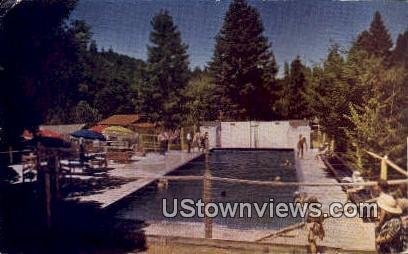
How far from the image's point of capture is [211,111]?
5035 millimetres

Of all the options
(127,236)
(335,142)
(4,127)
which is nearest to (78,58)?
(4,127)

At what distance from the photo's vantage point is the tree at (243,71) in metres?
4.88

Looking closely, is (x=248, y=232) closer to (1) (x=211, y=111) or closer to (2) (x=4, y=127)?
(1) (x=211, y=111)

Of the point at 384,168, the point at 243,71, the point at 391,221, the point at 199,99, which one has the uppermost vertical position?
the point at 243,71

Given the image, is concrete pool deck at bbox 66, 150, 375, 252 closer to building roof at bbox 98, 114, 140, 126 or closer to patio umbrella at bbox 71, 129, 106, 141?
patio umbrella at bbox 71, 129, 106, 141

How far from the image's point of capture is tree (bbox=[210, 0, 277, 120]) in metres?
4.88

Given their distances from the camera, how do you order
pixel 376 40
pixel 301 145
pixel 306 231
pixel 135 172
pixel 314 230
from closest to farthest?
1. pixel 314 230
2. pixel 376 40
3. pixel 306 231
4. pixel 301 145
5. pixel 135 172

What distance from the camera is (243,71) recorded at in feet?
17.1

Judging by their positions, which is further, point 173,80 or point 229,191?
point 229,191

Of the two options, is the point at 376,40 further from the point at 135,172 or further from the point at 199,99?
the point at 135,172

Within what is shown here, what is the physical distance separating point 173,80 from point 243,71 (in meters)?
1.00

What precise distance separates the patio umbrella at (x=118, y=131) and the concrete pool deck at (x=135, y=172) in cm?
53

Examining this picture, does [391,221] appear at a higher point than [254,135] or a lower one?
lower

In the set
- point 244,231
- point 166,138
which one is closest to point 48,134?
point 166,138
